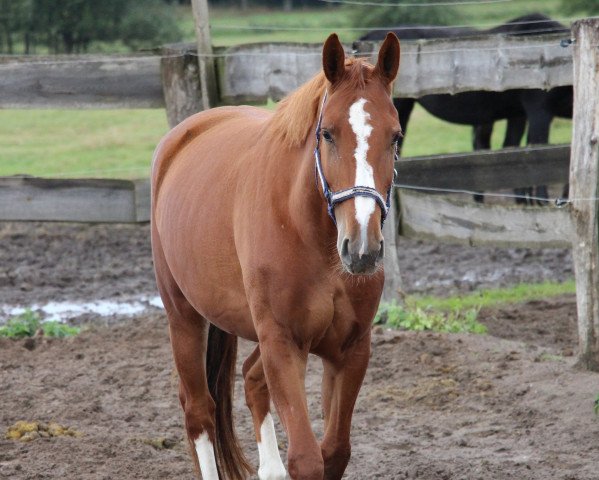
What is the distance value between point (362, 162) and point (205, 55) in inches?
159

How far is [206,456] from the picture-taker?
15.4 feet

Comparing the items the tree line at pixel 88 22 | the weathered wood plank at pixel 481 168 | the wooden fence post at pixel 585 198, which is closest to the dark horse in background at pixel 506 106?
the weathered wood plank at pixel 481 168

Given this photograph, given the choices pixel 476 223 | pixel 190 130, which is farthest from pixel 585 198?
pixel 190 130

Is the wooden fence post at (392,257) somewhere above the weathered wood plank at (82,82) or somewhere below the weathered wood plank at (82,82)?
below

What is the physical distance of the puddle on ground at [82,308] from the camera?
8.05 meters

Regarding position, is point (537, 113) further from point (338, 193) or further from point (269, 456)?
point (338, 193)

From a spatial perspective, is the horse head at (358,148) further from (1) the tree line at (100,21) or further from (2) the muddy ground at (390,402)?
(1) the tree line at (100,21)

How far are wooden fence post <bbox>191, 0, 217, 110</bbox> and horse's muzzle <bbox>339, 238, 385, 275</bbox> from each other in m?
4.11

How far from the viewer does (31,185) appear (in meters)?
7.62

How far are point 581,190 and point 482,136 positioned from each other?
769cm

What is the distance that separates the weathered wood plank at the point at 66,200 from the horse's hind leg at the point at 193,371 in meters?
2.67

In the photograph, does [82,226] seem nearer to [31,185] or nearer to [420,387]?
[31,185]

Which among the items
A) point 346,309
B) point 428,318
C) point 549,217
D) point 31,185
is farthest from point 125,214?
point 346,309

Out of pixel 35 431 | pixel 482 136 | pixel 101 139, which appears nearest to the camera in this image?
pixel 35 431
